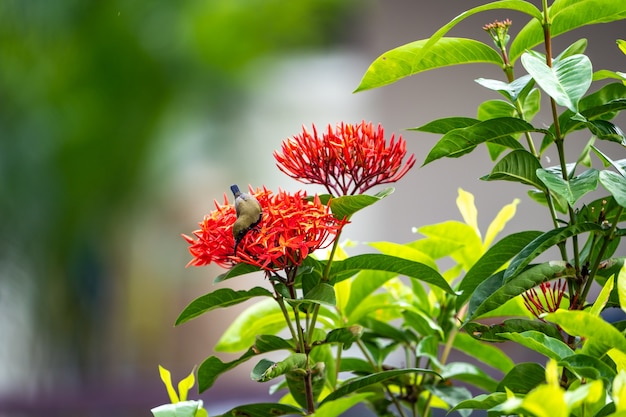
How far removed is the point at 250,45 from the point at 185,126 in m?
0.47

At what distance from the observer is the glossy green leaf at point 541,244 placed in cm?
48

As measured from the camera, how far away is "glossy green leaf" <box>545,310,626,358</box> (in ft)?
1.31

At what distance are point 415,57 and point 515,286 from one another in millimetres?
169

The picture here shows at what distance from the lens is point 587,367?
43cm

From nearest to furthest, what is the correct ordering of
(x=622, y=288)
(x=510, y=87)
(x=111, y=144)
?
(x=622, y=288)
(x=510, y=87)
(x=111, y=144)

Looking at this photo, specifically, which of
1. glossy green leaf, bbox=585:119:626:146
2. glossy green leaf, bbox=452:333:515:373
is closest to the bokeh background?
glossy green leaf, bbox=452:333:515:373

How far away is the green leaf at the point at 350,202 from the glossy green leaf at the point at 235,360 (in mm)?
106

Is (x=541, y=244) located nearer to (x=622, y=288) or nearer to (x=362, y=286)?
(x=622, y=288)

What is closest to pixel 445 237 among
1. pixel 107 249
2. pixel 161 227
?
pixel 107 249

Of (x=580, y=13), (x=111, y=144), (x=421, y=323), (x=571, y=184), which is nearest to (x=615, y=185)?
(x=571, y=184)

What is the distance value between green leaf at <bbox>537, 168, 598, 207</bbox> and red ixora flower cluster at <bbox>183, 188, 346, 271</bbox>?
0.44 ft

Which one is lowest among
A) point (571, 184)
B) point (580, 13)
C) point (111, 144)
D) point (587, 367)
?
point (587, 367)

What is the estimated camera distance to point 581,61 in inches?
18.4

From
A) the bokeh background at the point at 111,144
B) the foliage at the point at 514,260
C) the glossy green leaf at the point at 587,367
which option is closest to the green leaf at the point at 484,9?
the foliage at the point at 514,260
